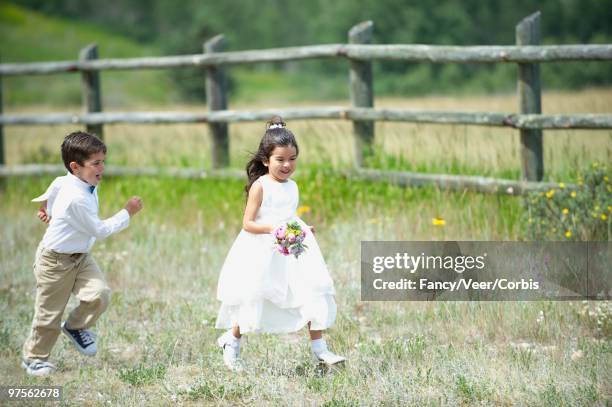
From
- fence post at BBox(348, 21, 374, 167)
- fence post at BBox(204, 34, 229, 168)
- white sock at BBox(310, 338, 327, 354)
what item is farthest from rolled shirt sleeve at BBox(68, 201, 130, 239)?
fence post at BBox(204, 34, 229, 168)

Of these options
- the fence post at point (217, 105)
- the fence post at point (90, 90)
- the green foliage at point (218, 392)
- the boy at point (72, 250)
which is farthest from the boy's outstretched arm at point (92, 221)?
the fence post at point (90, 90)

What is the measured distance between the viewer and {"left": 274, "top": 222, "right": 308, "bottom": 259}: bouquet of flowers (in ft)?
13.9

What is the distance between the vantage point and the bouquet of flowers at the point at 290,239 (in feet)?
13.9

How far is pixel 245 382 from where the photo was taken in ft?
14.1

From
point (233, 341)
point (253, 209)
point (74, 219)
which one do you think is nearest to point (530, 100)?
point (253, 209)

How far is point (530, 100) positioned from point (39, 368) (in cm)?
439

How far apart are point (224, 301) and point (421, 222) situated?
105 inches

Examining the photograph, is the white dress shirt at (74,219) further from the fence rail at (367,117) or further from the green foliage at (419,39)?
the green foliage at (419,39)

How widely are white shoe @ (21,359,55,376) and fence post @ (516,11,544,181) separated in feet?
13.5

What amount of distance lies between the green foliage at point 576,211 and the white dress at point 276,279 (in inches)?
93.4

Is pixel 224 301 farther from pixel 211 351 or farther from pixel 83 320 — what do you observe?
pixel 83 320

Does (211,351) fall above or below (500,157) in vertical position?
below

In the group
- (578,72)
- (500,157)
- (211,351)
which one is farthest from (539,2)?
(211,351)

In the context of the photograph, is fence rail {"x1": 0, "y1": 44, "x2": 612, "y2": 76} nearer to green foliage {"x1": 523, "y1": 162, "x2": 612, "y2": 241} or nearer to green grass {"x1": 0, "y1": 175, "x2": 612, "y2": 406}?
green foliage {"x1": 523, "y1": 162, "x2": 612, "y2": 241}
